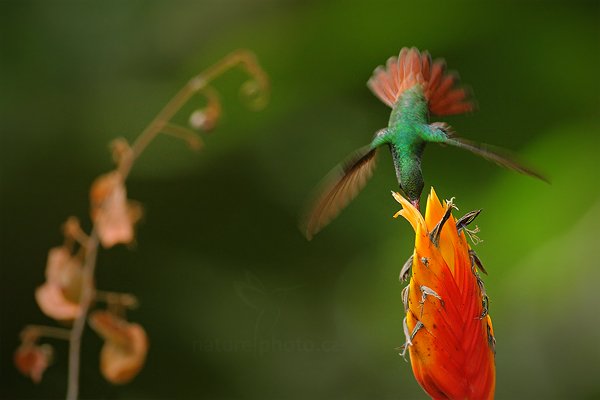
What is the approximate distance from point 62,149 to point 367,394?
2.47ft

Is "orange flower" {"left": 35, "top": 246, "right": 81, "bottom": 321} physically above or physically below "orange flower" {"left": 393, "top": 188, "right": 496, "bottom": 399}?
below

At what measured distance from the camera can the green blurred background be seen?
1337 millimetres

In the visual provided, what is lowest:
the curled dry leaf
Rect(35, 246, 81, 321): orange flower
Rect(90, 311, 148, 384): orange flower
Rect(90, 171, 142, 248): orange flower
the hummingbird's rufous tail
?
the curled dry leaf

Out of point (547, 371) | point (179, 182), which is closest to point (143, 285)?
point (179, 182)

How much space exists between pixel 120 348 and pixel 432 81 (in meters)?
0.46

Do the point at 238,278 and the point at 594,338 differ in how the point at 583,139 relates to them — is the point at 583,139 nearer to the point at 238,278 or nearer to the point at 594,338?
the point at 594,338

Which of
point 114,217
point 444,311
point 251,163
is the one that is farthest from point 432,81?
point 251,163

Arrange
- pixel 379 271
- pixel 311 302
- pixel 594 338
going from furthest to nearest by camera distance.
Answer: pixel 311 302 → pixel 379 271 → pixel 594 338

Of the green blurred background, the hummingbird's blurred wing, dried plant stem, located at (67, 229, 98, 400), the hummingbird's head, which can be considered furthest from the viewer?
the green blurred background

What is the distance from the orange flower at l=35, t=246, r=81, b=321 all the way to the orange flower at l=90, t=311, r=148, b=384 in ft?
0.09

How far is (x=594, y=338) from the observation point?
117 centimetres

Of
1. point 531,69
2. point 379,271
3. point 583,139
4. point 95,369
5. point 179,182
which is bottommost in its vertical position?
point 95,369

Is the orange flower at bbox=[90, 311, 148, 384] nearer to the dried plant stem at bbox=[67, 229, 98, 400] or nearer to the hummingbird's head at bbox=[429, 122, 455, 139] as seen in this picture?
the dried plant stem at bbox=[67, 229, 98, 400]

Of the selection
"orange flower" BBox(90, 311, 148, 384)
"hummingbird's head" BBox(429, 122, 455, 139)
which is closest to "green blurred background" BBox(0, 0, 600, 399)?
"orange flower" BBox(90, 311, 148, 384)
